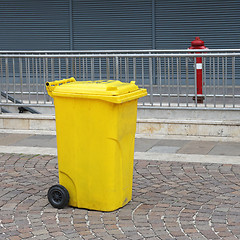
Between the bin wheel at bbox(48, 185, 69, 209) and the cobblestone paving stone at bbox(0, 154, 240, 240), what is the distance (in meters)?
0.07

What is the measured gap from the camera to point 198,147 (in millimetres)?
9180

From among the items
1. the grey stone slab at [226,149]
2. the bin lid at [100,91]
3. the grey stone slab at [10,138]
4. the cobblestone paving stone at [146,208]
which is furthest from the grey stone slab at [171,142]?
the bin lid at [100,91]

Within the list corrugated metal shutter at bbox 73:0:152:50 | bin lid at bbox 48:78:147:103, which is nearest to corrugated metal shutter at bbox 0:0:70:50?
corrugated metal shutter at bbox 73:0:152:50

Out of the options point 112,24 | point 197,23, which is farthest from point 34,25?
point 197,23

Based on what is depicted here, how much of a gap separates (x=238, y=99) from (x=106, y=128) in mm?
4465

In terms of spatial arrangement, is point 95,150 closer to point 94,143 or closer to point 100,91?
point 94,143

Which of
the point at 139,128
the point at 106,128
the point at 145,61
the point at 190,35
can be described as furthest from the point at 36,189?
the point at 190,35

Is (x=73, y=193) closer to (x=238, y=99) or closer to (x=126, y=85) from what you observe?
(x=126, y=85)

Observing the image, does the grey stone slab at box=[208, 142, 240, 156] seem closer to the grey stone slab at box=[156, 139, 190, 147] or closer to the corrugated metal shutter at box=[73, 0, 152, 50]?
the grey stone slab at box=[156, 139, 190, 147]

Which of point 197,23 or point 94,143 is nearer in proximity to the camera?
point 94,143

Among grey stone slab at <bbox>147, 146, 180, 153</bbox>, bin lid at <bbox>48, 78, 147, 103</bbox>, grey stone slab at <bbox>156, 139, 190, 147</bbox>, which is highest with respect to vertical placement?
bin lid at <bbox>48, 78, 147, 103</bbox>

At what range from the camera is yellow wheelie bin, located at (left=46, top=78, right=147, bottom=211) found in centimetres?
607

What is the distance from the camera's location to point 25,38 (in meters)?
18.8

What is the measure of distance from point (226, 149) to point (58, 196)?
3.46 meters
